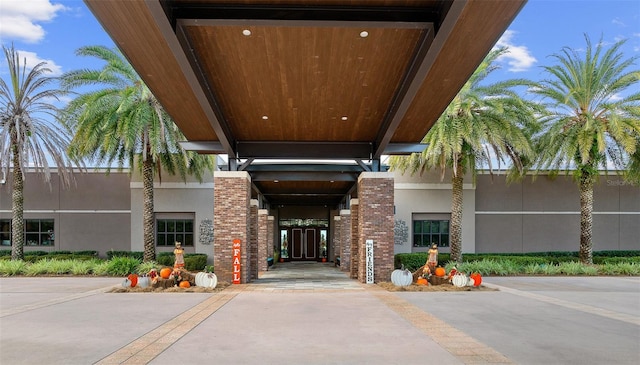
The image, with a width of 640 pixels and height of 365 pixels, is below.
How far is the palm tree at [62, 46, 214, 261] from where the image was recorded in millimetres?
21922

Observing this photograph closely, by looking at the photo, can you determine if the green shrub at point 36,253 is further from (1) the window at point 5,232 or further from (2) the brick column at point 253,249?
(2) the brick column at point 253,249

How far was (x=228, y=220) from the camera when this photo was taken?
58.6 feet

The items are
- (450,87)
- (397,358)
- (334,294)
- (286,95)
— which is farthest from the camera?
(334,294)

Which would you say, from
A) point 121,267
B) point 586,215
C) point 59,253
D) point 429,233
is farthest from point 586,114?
point 59,253

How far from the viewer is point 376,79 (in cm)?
1206

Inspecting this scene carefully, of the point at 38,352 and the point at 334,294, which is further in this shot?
the point at 334,294

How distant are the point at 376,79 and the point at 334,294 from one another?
6.28 metres

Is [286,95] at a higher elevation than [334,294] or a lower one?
higher

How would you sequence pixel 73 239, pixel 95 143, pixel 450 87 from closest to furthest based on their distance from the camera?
pixel 450 87, pixel 95 143, pixel 73 239

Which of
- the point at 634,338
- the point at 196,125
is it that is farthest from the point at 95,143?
the point at 634,338

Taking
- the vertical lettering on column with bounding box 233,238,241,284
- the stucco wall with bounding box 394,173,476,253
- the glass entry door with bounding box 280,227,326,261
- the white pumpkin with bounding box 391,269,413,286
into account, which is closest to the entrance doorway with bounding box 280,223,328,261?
the glass entry door with bounding box 280,227,326,261

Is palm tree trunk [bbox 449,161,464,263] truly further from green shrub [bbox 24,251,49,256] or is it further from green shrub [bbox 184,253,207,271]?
green shrub [bbox 24,251,49,256]

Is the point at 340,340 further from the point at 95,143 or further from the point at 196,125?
the point at 95,143

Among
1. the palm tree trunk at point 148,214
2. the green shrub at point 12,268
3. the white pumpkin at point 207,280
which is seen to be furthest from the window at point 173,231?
the white pumpkin at point 207,280
